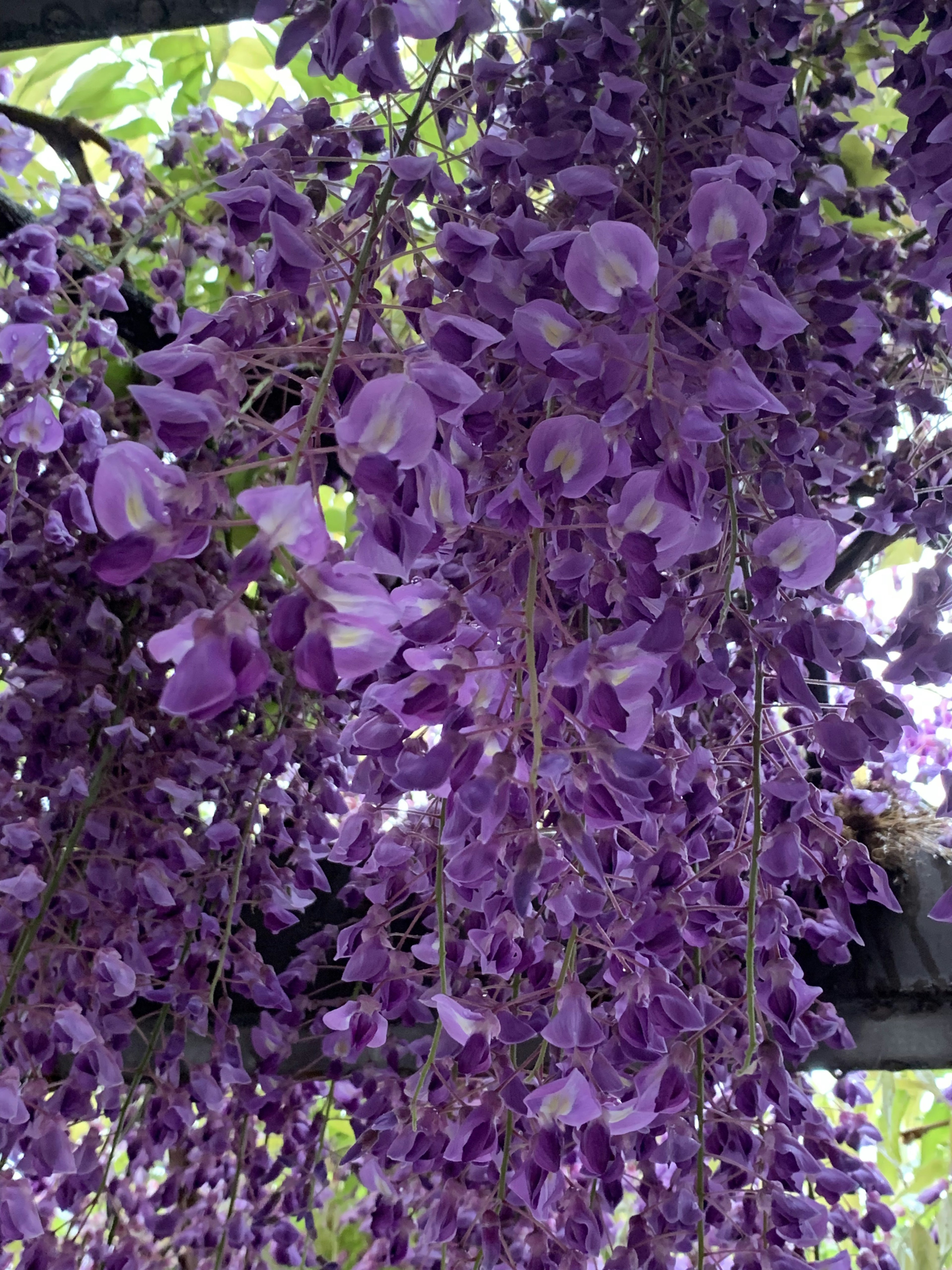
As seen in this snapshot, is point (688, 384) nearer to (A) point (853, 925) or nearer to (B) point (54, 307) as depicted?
(A) point (853, 925)

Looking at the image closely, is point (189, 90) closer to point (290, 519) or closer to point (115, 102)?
point (115, 102)

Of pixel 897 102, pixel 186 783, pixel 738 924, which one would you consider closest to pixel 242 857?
pixel 186 783

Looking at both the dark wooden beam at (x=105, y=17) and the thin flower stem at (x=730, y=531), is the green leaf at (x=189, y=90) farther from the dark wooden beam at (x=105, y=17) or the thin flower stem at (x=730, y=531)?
the thin flower stem at (x=730, y=531)

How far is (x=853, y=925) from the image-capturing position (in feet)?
2.49

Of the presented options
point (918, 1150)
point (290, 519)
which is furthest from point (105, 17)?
point (918, 1150)

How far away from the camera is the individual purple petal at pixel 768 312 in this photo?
0.57m

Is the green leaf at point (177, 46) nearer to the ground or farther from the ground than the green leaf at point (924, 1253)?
farther from the ground

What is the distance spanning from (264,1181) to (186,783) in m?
0.44

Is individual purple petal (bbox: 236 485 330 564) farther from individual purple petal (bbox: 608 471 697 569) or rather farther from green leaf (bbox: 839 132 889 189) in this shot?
green leaf (bbox: 839 132 889 189)

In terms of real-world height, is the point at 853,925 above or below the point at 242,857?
above

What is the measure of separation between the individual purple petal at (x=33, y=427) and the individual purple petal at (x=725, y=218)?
633 mm

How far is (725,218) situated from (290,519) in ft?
1.05

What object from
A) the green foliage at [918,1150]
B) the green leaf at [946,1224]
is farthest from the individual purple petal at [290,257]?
the green leaf at [946,1224]

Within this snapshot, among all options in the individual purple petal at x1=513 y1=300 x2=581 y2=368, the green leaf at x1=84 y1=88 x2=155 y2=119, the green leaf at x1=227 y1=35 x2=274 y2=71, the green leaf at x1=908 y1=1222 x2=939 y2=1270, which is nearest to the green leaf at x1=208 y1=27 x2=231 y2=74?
the green leaf at x1=227 y1=35 x2=274 y2=71
